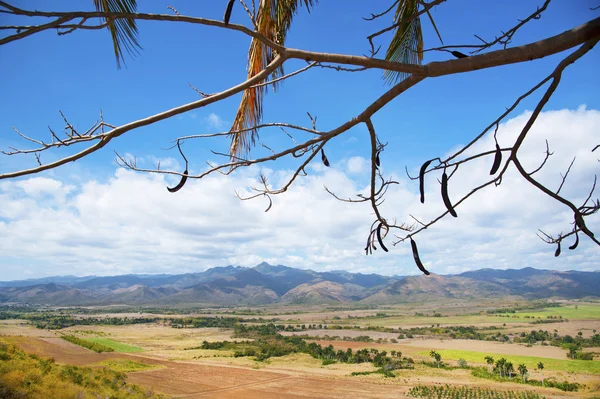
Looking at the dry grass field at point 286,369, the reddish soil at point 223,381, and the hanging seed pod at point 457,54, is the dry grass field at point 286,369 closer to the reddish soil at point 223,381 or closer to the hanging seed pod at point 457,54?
the reddish soil at point 223,381

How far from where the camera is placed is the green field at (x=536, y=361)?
50594 mm

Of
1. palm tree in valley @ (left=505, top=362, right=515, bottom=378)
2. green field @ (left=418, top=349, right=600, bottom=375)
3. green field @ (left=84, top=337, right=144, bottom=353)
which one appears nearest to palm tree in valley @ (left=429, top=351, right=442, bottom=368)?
green field @ (left=418, top=349, right=600, bottom=375)

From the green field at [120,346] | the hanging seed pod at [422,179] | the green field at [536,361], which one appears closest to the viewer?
the hanging seed pod at [422,179]

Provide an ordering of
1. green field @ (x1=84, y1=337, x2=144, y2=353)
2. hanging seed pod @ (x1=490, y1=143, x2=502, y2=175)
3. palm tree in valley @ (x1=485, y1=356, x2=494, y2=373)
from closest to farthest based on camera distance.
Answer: hanging seed pod @ (x1=490, y1=143, x2=502, y2=175), palm tree in valley @ (x1=485, y1=356, x2=494, y2=373), green field @ (x1=84, y1=337, x2=144, y2=353)

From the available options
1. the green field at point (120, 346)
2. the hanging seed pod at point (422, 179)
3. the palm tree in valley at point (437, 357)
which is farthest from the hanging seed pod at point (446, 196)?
the green field at point (120, 346)

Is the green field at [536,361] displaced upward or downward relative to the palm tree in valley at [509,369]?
downward

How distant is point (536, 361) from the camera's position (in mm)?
54656

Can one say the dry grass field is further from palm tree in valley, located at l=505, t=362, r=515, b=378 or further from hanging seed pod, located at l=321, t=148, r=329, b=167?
hanging seed pod, located at l=321, t=148, r=329, b=167

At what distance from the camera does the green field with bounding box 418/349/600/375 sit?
5059 centimetres

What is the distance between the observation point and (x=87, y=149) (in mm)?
1478

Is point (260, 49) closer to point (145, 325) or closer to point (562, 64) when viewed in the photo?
point (562, 64)

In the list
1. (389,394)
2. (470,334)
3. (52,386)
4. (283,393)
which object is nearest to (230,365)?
(283,393)

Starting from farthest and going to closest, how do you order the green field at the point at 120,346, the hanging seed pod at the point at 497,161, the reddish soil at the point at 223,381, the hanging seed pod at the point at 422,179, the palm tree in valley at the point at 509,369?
the green field at the point at 120,346 < the palm tree in valley at the point at 509,369 < the reddish soil at the point at 223,381 < the hanging seed pod at the point at 422,179 < the hanging seed pod at the point at 497,161

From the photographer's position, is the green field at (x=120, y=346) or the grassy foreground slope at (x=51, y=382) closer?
the grassy foreground slope at (x=51, y=382)
